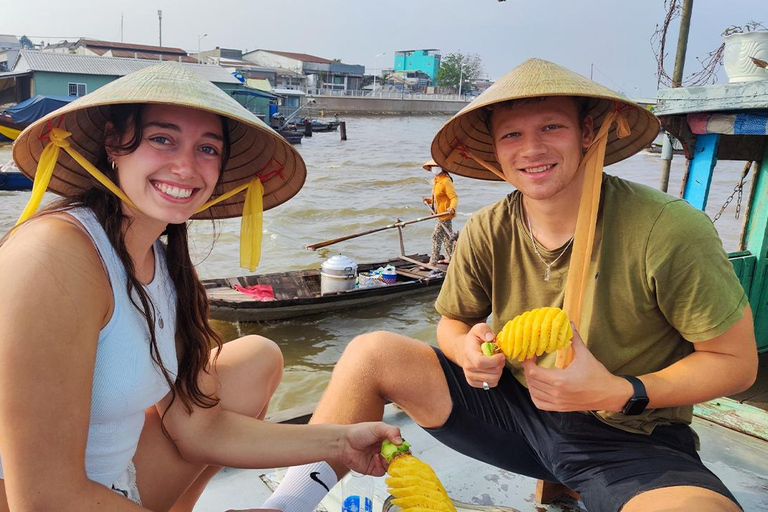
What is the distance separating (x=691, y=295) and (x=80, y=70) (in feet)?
117

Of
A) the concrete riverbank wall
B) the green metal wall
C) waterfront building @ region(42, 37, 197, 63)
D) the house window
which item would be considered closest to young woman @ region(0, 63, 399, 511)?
the green metal wall

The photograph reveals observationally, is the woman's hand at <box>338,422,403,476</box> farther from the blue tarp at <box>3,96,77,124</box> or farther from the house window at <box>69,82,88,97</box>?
the house window at <box>69,82,88,97</box>

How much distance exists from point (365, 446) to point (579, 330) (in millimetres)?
882

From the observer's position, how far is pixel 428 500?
5.66ft

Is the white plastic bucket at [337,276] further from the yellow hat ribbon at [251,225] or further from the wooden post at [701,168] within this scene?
the yellow hat ribbon at [251,225]

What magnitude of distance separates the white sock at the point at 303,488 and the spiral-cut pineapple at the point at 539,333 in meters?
0.88

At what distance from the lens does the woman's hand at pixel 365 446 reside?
210 cm

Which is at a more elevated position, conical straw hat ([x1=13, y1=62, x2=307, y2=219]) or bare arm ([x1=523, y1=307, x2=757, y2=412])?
conical straw hat ([x1=13, y1=62, x2=307, y2=219])

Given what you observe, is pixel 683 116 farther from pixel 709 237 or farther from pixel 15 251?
pixel 15 251

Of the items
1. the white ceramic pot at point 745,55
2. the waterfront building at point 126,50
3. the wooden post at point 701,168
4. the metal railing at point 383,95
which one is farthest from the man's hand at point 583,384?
the metal railing at point 383,95

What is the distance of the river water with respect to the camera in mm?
9234

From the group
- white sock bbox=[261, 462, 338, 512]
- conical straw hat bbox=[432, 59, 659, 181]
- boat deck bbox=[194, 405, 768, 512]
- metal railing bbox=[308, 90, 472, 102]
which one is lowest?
boat deck bbox=[194, 405, 768, 512]

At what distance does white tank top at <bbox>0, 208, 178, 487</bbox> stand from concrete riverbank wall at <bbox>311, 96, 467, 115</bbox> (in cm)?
5746

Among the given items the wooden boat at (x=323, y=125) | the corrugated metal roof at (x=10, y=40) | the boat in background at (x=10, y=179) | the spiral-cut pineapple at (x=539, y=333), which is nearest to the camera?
the spiral-cut pineapple at (x=539, y=333)
